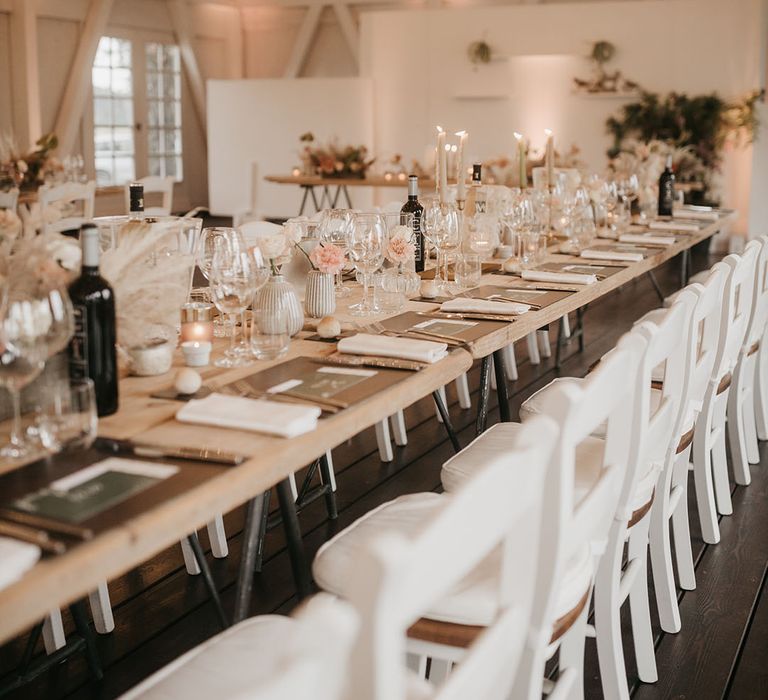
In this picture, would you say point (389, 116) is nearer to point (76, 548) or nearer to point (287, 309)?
point (287, 309)

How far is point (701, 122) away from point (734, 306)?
9409mm

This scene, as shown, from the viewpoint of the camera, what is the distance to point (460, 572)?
1086 mm

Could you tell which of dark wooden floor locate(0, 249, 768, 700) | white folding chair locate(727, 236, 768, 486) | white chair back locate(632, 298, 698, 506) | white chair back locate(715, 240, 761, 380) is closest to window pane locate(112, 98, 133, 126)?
dark wooden floor locate(0, 249, 768, 700)

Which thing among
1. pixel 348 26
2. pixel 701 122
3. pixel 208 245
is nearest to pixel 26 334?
pixel 208 245

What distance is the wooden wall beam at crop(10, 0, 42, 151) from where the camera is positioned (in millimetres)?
11781

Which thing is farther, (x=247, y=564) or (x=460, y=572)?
(x=247, y=564)

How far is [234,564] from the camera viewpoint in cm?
327

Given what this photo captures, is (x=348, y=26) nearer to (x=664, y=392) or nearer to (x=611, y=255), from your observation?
(x=611, y=255)

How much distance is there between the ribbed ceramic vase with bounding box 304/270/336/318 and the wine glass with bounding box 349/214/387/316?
96 mm

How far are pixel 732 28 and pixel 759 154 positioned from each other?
157 cm

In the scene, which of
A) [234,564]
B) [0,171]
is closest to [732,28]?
[0,171]

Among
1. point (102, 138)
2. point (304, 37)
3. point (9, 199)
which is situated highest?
point (304, 37)

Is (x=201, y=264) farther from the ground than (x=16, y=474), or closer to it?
farther from the ground

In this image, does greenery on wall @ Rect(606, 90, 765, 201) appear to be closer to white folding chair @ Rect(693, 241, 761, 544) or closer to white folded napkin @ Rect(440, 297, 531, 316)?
white folding chair @ Rect(693, 241, 761, 544)
